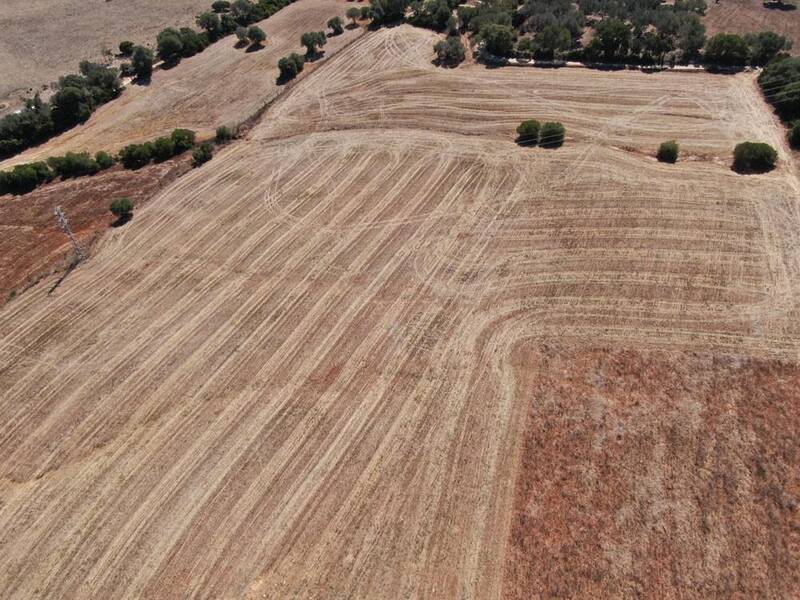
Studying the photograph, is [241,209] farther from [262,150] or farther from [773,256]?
[773,256]

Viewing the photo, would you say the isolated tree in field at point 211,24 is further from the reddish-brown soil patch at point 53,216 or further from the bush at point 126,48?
the reddish-brown soil patch at point 53,216

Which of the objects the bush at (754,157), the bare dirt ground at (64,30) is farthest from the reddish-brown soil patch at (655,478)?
the bare dirt ground at (64,30)

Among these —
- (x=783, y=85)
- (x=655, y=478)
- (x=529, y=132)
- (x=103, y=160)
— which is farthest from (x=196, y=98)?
(x=783, y=85)

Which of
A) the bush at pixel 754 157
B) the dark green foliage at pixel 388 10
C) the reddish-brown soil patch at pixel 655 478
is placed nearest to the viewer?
the reddish-brown soil patch at pixel 655 478

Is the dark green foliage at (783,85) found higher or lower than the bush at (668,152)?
higher

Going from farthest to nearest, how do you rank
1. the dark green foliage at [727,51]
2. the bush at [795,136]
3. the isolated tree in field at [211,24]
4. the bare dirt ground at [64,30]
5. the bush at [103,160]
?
the isolated tree in field at [211,24] < the bare dirt ground at [64,30] < the dark green foliage at [727,51] < the bush at [103,160] < the bush at [795,136]
